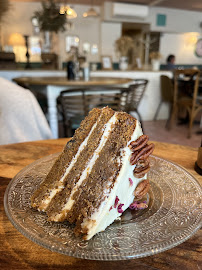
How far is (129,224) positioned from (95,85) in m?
2.23

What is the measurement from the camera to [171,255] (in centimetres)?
41

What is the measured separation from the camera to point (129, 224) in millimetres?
439

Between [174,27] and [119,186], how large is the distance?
9.04 metres

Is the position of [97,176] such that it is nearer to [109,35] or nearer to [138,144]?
[138,144]

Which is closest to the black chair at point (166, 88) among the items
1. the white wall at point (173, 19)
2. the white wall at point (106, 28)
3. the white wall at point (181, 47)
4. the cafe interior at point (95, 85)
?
the cafe interior at point (95, 85)

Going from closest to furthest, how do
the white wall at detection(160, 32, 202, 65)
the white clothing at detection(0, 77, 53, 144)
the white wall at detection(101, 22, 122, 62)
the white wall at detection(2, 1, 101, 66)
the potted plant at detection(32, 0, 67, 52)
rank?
1. the white clothing at detection(0, 77, 53, 144)
2. the potted plant at detection(32, 0, 67, 52)
3. the white wall at detection(2, 1, 101, 66)
4. the white wall at detection(101, 22, 122, 62)
5. the white wall at detection(160, 32, 202, 65)

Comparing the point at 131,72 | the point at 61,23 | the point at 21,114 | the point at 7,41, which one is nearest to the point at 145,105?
the point at 131,72

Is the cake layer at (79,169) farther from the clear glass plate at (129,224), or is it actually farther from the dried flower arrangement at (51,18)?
the dried flower arrangement at (51,18)

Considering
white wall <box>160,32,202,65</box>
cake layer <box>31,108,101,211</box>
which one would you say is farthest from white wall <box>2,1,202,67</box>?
cake layer <box>31,108,101,211</box>

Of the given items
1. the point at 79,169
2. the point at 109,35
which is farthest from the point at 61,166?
the point at 109,35

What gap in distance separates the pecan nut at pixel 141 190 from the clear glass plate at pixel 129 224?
0.03 metres

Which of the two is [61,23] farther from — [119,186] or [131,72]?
[119,186]

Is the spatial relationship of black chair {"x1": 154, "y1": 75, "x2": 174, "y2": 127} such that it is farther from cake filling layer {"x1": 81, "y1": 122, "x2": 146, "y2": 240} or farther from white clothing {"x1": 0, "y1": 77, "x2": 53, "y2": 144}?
cake filling layer {"x1": 81, "y1": 122, "x2": 146, "y2": 240}

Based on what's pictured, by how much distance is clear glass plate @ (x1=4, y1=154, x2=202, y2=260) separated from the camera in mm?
349
